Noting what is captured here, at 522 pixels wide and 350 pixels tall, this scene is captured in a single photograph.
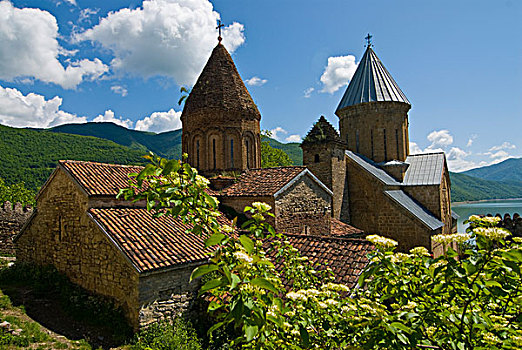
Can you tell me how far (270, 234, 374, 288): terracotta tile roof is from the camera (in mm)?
7184

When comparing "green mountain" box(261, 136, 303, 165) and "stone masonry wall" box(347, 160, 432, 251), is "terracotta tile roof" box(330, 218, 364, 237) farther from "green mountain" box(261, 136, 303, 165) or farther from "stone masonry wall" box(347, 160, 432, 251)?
"green mountain" box(261, 136, 303, 165)

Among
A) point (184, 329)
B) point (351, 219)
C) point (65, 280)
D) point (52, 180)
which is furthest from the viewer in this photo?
point (351, 219)

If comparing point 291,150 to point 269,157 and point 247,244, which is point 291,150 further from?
point 247,244

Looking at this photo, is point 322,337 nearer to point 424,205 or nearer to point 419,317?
point 419,317

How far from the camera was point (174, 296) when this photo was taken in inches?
293

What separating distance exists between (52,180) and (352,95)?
1749 centimetres

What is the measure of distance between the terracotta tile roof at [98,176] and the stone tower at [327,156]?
8.34 metres

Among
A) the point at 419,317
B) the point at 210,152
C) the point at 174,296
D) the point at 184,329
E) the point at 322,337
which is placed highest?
the point at 210,152

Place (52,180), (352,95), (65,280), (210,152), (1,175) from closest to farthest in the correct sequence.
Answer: (65,280) < (52,180) < (210,152) < (352,95) < (1,175)

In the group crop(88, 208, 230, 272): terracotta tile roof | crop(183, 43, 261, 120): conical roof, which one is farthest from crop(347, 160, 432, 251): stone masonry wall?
crop(88, 208, 230, 272): terracotta tile roof

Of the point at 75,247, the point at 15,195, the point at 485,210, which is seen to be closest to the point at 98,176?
the point at 75,247

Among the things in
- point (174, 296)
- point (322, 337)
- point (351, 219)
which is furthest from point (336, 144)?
point (322, 337)

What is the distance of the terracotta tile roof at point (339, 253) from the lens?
7.18 meters

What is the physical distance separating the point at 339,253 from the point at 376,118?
13976mm
